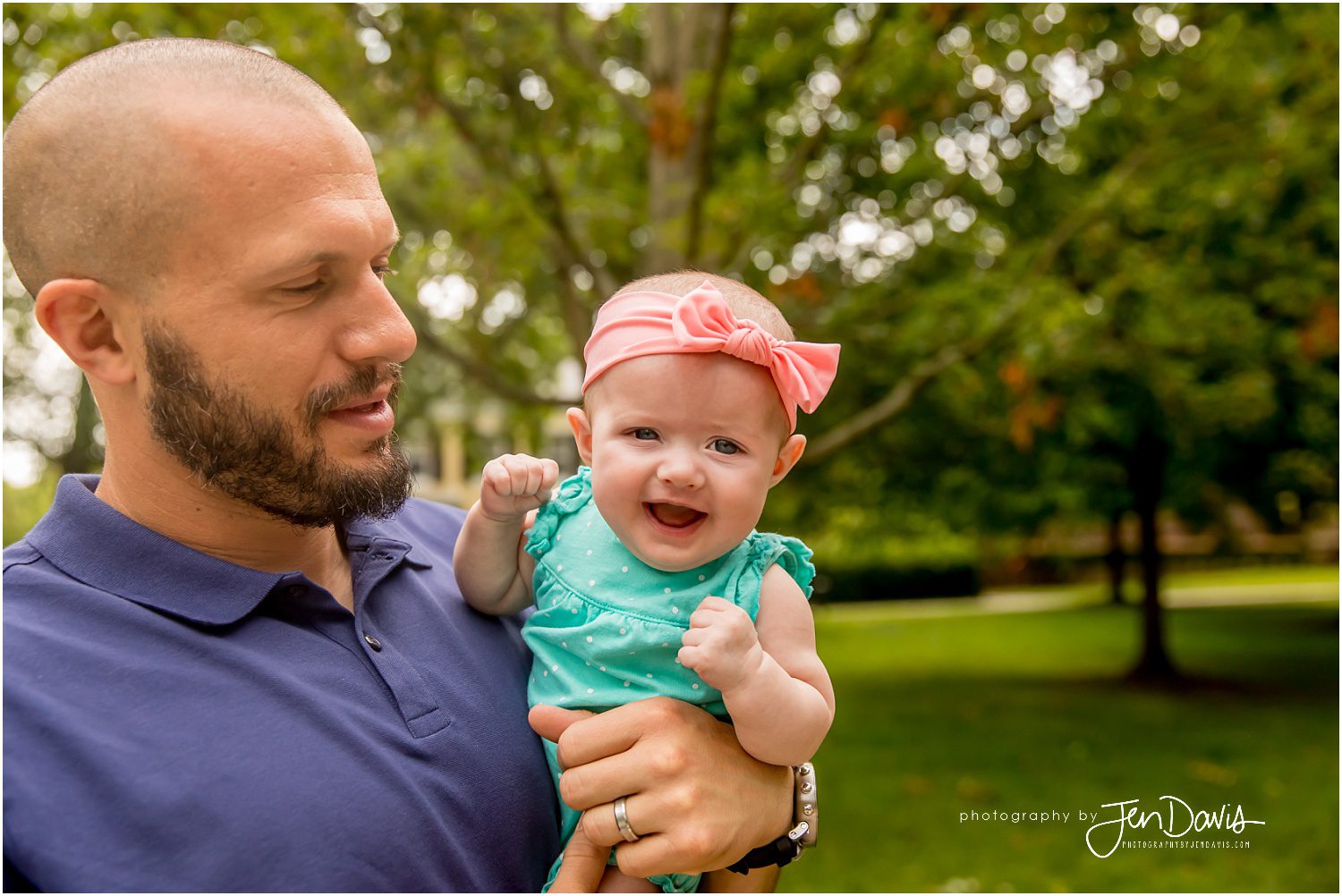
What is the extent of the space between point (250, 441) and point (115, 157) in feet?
2.00

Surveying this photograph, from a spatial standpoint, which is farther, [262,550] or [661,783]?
[262,550]

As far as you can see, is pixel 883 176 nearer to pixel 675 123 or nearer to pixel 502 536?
pixel 675 123

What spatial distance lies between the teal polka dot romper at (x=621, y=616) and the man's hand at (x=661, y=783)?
0.07m

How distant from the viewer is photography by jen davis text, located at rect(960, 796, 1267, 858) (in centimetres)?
836

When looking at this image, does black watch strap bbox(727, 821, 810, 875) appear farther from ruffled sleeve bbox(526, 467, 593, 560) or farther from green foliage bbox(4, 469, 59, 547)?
green foliage bbox(4, 469, 59, 547)

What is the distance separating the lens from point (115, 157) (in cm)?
220

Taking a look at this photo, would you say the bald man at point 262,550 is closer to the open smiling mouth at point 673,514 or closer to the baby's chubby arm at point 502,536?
the baby's chubby arm at point 502,536

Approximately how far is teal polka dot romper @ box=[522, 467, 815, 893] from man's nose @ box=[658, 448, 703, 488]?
0.84 ft

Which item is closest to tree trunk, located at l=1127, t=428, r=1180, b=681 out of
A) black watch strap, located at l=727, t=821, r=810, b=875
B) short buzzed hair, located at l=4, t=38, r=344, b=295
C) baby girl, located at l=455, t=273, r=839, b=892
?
black watch strap, located at l=727, t=821, r=810, b=875

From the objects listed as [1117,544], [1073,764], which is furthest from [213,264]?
[1117,544]

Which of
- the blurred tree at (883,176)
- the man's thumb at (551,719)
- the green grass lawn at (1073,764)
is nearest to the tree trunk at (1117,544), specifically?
the green grass lawn at (1073,764)

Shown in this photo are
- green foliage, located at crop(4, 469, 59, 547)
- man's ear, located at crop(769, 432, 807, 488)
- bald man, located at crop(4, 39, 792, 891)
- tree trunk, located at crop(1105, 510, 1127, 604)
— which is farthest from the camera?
tree trunk, located at crop(1105, 510, 1127, 604)

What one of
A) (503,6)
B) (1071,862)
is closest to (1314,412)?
(1071,862)

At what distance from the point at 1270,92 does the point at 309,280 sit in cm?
704
